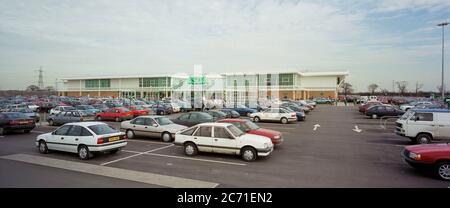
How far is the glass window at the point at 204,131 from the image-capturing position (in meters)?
11.5

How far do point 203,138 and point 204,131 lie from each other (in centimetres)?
31

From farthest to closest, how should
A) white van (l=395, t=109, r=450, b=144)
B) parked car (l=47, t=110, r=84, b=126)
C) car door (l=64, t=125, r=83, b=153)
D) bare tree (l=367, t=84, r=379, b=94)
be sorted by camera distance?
bare tree (l=367, t=84, r=379, b=94) → parked car (l=47, t=110, r=84, b=126) → white van (l=395, t=109, r=450, b=144) → car door (l=64, t=125, r=83, b=153)

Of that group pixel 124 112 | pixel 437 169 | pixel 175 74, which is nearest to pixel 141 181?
pixel 437 169

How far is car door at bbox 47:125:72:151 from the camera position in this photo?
11.6 m

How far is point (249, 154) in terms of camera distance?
10.8 meters

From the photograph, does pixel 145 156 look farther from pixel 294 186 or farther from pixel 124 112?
pixel 124 112

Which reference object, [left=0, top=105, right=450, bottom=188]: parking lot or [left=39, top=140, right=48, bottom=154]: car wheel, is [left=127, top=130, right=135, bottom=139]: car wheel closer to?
[left=0, top=105, right=450, bottom=188]: parking lot

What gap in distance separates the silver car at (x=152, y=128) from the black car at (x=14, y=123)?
7356 millimetres

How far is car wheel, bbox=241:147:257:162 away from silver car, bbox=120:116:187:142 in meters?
5.50

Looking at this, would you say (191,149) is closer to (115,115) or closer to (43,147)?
(43,147)

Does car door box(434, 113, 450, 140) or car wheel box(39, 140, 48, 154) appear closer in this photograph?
car wheel box(39, 140, 48, 154)

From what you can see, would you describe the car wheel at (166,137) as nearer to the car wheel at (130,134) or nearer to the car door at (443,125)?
the car wheel at (130,134)

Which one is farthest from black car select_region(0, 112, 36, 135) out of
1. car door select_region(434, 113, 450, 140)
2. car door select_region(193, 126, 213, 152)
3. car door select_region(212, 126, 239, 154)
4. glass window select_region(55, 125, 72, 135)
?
car door select_region(434, 113, 450, 140)

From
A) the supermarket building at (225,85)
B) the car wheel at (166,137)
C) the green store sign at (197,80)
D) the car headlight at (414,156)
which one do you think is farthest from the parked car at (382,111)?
the green store sign at (197,80)
